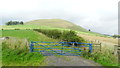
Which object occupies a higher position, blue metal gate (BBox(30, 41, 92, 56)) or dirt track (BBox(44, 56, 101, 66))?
blue metal gate (BBox(30, 41, 92, 56))

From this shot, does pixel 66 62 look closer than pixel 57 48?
Yes

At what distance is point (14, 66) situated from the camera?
9516 millimetres

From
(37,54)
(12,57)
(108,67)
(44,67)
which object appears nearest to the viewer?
(44,67)

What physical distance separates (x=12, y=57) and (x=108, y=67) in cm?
798

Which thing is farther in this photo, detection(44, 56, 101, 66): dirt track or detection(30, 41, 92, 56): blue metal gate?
detection(30, 41, 92, 56): blue metal gate

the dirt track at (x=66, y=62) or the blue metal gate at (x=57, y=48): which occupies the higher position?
the blue metal gate at (x=57, y=48)

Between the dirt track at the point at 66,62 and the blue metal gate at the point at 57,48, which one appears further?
the blue metal gate at the point at 57,48

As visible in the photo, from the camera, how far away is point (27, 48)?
13.2m

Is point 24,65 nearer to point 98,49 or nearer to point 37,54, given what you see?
point 37,54

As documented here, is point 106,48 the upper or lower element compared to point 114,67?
upper

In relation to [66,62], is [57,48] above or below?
above

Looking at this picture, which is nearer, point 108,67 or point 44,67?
point 44,67

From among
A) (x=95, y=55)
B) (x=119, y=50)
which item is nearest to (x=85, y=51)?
(x=95, y=55)

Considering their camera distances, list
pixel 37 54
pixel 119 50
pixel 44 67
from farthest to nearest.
Result: pixel 119 50, pixel 37 54, pixel 44 67
